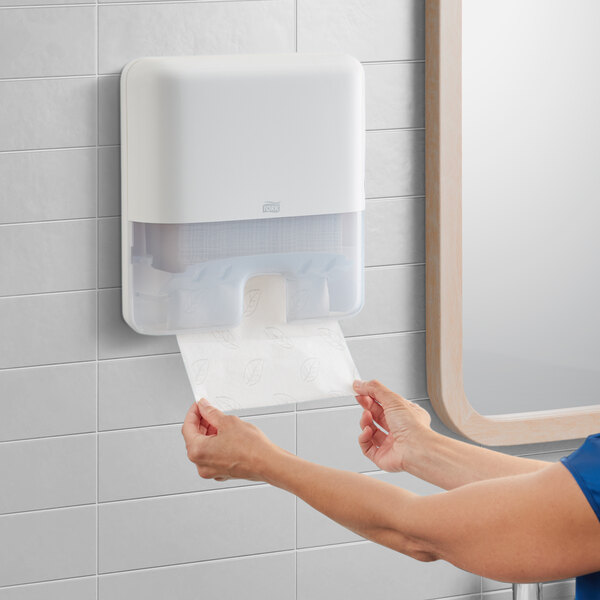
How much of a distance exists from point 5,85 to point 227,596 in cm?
82

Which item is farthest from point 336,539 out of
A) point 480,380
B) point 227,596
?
point 480,380

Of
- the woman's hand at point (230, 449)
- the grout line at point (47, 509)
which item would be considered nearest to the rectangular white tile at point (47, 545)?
the grout line at point (47, 509)

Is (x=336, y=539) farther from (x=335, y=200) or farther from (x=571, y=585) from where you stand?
(x=335, y=200)

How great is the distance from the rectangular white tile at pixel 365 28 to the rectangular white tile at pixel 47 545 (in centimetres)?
76

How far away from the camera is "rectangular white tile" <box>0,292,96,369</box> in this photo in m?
1.27

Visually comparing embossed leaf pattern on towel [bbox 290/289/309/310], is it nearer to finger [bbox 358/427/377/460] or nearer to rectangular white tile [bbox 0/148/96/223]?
finger [bbox 358/427/377/460]

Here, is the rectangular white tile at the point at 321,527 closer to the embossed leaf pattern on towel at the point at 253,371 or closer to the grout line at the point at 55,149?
the embossed leaf pattern on towel at the point at 253,371

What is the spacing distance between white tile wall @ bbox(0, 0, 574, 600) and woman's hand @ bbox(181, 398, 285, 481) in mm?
265

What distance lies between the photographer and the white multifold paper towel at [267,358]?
4.07ft

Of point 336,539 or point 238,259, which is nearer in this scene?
point 238,259

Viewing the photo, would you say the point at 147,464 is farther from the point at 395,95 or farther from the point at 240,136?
the point at 395,95

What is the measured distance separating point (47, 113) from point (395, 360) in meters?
0.64

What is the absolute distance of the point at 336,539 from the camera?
58.1 inches

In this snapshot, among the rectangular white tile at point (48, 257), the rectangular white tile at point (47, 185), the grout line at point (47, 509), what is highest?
the rectangular white tile at point (47, 185)
